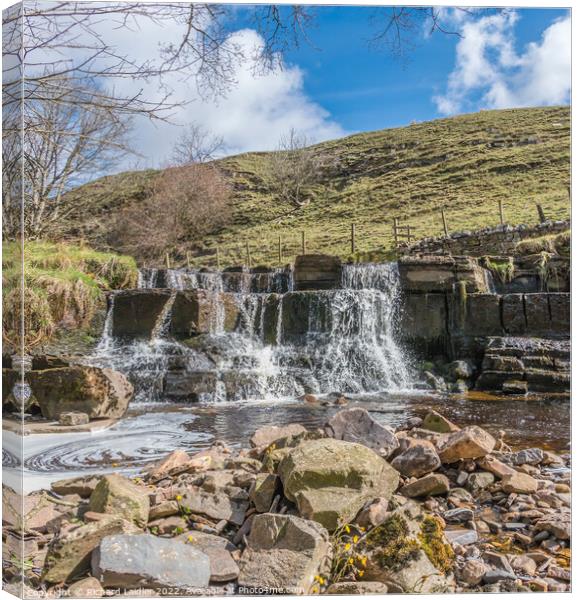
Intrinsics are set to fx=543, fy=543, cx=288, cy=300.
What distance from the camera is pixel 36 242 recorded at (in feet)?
10.6

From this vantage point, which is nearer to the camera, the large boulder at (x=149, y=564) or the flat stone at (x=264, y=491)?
the large boulder at (x=149, y=564)

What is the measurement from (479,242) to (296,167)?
27.1 ft

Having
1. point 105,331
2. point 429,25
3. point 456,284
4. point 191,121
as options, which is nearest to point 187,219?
point 105,331

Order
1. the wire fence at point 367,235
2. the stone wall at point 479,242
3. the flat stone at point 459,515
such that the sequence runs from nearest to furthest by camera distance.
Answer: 1. the flat stone at point 459,515
2. the wire fence at point 367,235
3. the stone wall at point 479,242

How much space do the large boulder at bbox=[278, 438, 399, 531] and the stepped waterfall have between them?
2.41 m

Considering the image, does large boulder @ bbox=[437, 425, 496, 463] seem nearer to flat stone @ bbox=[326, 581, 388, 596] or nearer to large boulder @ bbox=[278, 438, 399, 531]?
large boulder @ bbox=[278, 438, 399, 531]

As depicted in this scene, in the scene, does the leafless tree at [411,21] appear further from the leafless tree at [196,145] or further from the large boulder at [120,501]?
the large boulder at [120,501]

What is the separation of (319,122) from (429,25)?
0.83m

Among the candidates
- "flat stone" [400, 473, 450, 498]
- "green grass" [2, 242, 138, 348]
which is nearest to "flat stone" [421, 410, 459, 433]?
"flat stone" [400, 473, 450, 498]

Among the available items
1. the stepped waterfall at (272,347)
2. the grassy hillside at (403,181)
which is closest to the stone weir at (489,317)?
the stepped waterfall at (272,347)

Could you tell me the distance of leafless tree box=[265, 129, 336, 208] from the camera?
3.78m

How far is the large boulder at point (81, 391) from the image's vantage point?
3168 mm

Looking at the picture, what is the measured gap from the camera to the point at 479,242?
11.6 m

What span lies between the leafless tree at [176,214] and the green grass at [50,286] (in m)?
0.44
